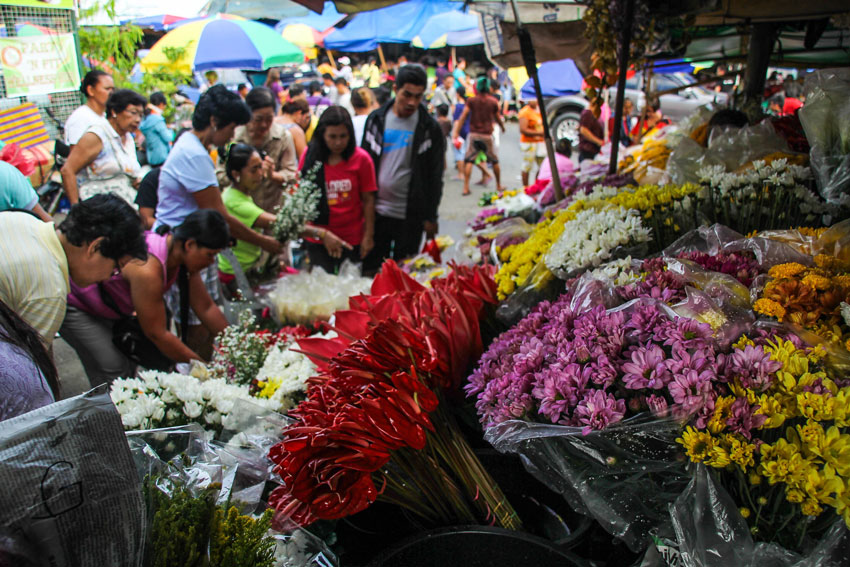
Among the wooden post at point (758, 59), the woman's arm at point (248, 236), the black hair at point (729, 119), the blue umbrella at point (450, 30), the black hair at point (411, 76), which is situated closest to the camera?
the black hair at point (729, 119)

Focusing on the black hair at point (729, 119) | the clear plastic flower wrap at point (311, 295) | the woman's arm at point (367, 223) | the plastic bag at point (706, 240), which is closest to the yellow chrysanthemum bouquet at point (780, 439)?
the plastic bag at point (706, 240)

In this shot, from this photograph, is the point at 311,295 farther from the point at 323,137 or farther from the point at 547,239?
the point at 323,137

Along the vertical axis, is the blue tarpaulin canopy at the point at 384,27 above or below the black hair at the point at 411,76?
above

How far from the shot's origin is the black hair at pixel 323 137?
4133mm

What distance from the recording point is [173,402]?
1.63m

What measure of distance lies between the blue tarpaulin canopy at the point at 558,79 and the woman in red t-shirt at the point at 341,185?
827cm

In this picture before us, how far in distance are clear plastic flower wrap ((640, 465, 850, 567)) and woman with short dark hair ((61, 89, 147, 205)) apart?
5.10m

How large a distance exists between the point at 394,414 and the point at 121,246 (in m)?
1.87

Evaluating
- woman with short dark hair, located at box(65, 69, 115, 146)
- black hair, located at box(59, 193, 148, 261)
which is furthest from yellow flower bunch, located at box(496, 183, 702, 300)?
woman with short dark hair, located at box(65, 69, 115, 146)

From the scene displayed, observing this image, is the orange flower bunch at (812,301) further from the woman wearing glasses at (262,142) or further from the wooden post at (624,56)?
the woman wearing glasses at (262,142)

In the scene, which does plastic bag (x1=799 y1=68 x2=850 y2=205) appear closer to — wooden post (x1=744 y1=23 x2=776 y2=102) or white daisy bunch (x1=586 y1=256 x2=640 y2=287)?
white daisy bunch (x1=586 y1=256 x2=640 y2=287)

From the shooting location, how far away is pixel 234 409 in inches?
61.4

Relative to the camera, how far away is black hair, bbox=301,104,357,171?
413 cm

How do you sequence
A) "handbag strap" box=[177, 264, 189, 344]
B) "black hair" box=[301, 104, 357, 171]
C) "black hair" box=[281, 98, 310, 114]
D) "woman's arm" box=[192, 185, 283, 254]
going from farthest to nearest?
"black hair" box=[281, 98, 310, 114] → "black hair" box=[301, 104, 357, 171] → "woman's arm" box=[192, 185, 283, 254] → "handbag strap" box=[177, 264, 189, 344]
